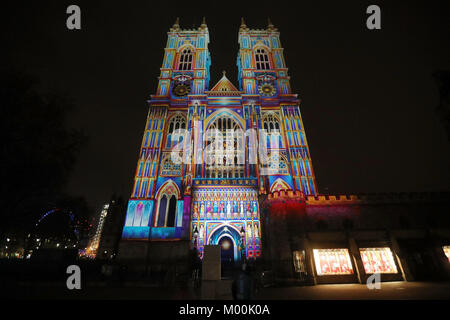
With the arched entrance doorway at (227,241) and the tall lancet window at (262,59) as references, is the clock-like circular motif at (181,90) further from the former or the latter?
the arched entrance doorway at (227,241)

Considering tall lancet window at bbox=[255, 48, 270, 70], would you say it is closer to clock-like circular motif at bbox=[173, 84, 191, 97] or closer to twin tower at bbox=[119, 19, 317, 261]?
twin tower at bbox=[119, 19, 317, 261]

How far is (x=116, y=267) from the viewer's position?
15.3 m

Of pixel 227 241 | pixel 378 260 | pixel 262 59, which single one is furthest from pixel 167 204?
pixel 262 59

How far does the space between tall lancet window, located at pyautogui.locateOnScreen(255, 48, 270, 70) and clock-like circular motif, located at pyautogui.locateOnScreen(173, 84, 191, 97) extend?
1271cm

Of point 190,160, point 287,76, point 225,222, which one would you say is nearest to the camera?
point 225,222

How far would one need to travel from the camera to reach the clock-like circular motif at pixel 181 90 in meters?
31.4

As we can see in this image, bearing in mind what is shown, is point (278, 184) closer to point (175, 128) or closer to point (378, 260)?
point (378, 260)

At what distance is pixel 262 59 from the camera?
118 feet

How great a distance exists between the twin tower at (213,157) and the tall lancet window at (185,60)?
187mm

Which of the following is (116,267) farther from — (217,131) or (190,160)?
(217,131)
